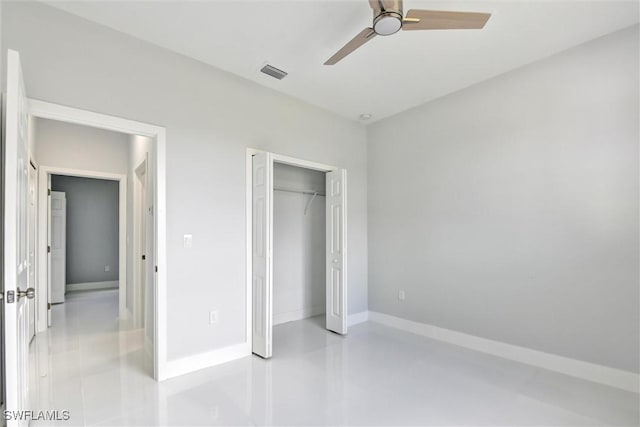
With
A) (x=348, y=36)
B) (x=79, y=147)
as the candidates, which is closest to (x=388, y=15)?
(x=348, y=36)

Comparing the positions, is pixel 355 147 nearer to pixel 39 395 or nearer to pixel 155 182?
pixel 155 182

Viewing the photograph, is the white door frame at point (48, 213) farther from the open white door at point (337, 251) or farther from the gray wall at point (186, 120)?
the open white door at point (337, 251)

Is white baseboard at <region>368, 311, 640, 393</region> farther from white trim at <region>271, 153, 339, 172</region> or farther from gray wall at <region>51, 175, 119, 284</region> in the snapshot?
gray wall at <region>51, 175, 119, 284</region>

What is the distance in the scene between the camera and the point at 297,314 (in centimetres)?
470

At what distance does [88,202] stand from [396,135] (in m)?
6.94

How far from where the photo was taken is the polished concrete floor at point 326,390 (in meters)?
2.23

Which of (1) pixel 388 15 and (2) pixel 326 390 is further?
(2) pixel 326 390

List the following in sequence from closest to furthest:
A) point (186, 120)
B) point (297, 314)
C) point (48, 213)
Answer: point (186, 120), point (48, 213), point (297, 314)

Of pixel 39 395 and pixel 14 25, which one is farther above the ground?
pixel 14 25

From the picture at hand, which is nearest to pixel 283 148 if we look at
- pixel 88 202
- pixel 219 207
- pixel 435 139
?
pixel 219 207

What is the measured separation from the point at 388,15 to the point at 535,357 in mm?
3363

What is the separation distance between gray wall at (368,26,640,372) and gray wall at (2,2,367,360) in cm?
197

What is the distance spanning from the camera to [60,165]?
4.35 m

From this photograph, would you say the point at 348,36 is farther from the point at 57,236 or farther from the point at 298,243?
the point at 57,236
